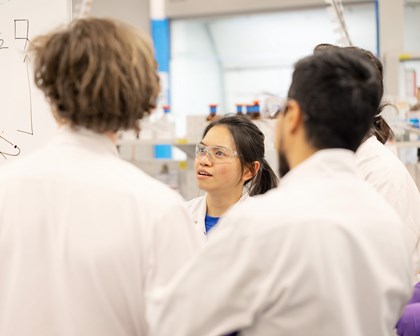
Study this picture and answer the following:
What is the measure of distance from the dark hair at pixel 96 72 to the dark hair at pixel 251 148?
112 centimetres

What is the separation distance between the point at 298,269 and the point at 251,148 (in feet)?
4.37

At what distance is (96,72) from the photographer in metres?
1.11

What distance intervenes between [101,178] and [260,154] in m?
1.28

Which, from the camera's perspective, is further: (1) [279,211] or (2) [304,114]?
(2) [304,114]

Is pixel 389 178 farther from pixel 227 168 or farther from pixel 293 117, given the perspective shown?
pixel 293 117

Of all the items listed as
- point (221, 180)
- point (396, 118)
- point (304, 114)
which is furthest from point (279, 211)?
point (396, 118)

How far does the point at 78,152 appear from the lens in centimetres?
115

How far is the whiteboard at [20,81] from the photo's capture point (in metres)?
2.15

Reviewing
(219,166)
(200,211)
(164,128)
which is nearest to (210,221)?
(200,211)

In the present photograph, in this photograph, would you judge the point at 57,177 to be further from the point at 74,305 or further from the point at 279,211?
the point at 279,211

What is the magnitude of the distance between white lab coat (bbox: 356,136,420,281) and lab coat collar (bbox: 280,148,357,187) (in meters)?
0.86

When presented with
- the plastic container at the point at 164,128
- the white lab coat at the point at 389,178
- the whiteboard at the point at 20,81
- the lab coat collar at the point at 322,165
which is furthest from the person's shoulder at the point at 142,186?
the plastic container at the point at 164,128

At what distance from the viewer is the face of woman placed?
7.34ft

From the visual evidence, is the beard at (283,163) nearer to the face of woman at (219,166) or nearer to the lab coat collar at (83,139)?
the lab coat collar at (83,139)
